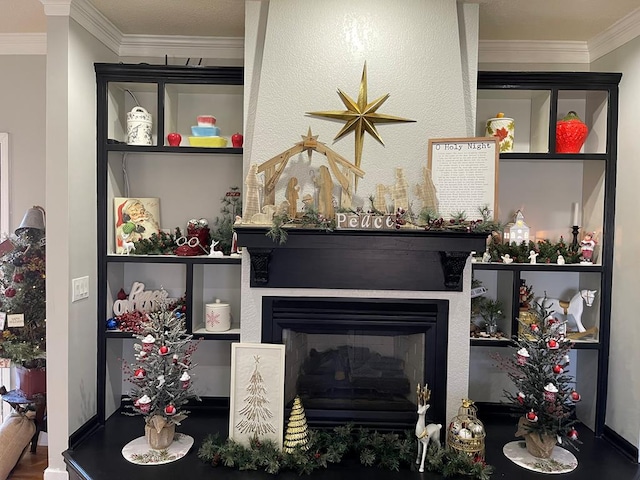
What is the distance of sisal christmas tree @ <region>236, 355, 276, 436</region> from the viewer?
2.60m

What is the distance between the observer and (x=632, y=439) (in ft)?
8.88

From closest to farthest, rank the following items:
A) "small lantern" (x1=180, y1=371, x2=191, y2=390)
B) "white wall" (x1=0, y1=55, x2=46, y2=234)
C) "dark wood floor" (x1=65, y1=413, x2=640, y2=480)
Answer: "dark wood floor" (x1=65, y1=413, x2=640, y2=480) < "small lantern" (x1=180, y1=371, x2=191, y2=390) < "white wall" (x1=0, y1=55, x2=46, y2=234)

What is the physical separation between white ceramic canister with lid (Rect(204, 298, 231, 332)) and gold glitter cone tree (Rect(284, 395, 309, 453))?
2.42 feet

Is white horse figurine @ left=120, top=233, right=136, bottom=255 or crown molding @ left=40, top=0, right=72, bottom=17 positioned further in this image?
white horse figurine @ left=120, top=233, right=136, bottom=255

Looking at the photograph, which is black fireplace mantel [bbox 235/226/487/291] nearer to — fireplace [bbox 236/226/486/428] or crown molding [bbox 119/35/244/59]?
fireplace [bbox 236/226/486/428]

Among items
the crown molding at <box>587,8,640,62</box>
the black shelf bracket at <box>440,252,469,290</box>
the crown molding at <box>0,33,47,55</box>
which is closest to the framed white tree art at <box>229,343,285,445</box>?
the black shelf bracket at <box>440,252,469,290</box>

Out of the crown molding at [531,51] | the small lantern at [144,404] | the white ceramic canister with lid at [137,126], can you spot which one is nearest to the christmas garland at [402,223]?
the small lantern at [144,404]

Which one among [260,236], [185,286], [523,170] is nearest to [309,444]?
[260,236]

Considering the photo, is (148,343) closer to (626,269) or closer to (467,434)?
(467,434)

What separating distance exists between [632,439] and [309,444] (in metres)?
1.78

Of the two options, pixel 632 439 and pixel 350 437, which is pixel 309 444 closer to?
pixel 350 437

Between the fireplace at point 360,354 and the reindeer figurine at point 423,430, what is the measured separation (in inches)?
8.6

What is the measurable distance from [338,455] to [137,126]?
2.23 m

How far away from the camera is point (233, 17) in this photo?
288 cm
